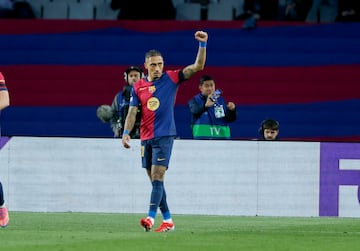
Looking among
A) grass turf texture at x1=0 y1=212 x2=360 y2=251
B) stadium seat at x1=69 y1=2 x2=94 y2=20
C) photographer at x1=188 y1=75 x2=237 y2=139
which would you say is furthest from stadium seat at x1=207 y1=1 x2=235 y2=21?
grass turf texture at x1=0 y1=212 x2=360 y2=251

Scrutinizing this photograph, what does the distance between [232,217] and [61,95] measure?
711cm

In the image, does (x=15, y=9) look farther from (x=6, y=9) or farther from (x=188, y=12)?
(x=188, y=12)

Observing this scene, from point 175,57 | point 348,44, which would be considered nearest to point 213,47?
point 175,57

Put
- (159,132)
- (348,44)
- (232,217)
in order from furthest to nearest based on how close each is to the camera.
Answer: (348,44) → (232,217) → (159,132)

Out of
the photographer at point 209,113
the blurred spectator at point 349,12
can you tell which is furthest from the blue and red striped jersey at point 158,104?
the blurred spectator at point 349,12

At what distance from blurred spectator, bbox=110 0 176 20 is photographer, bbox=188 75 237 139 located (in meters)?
4.66

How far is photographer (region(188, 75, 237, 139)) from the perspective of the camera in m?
17.9

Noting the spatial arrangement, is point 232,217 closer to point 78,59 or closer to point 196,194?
point 196,194

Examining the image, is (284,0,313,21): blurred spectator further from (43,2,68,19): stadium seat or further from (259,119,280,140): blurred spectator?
(259,119,280,140): blurred spectator

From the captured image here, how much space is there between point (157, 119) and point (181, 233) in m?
1.39

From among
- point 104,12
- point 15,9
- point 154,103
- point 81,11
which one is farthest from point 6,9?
point 154,103

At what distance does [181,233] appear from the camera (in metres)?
12.9

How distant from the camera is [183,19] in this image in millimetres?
22500

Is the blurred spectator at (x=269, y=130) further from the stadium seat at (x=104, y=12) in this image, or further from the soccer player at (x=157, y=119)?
the stadium seat at (x=104, y=12)
